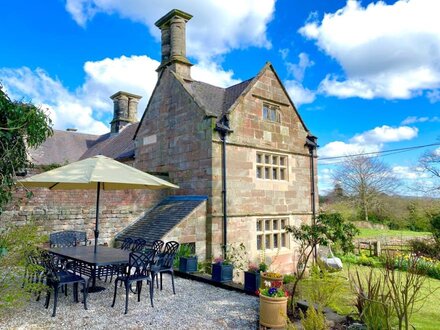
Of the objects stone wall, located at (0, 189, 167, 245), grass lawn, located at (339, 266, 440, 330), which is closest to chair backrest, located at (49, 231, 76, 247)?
stone wall, located at (0, 189, 167, 245)

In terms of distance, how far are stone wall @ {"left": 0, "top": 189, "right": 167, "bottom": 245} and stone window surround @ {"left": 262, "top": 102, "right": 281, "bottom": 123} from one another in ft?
18.6

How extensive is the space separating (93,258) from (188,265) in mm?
2821

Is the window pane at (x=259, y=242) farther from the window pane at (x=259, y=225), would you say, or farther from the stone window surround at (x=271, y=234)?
the window pane at (x=259, y=225)

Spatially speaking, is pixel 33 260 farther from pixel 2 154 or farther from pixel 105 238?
pixel 105 238

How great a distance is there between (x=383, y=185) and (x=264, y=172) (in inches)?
1090

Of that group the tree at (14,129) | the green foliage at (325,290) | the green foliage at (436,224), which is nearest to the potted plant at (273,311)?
the green foliage at (325,290)

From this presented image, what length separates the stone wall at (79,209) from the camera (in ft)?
31.9

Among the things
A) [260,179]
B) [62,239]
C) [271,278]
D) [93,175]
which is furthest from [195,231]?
[93,175]

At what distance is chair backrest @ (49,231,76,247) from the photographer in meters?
8.47

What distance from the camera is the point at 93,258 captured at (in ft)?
20.4

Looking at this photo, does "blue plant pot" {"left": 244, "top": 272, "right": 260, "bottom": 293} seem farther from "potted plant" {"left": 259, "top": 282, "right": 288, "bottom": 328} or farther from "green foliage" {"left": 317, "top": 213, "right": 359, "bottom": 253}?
"green foliage" {"left": 317, "top": 213, "right": 359, "bottom": 253}

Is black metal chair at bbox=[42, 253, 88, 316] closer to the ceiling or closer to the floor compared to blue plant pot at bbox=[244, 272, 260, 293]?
closer to the ceiling

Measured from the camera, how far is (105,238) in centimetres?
1109

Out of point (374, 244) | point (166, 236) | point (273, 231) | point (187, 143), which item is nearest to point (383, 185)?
point (374, 244)
